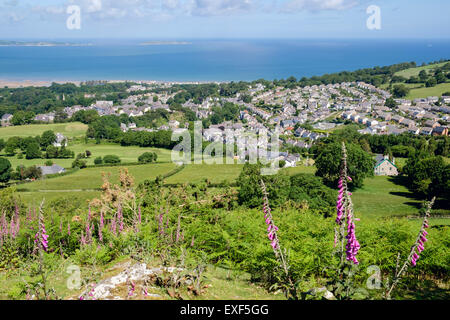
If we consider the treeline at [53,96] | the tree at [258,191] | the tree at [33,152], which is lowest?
the tree at [33,152]

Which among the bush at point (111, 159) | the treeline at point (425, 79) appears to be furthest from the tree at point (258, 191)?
the treeline at point (425, 79)

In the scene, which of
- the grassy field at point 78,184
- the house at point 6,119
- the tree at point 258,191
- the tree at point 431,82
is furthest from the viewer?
the tree at point 431,82

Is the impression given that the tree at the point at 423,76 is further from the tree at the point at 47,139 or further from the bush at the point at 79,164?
the tree at the point at 47,139

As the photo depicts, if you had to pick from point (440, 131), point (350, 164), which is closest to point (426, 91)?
point (440, 131)

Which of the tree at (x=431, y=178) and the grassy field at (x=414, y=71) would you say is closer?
the tree at (x=431, y=178)
